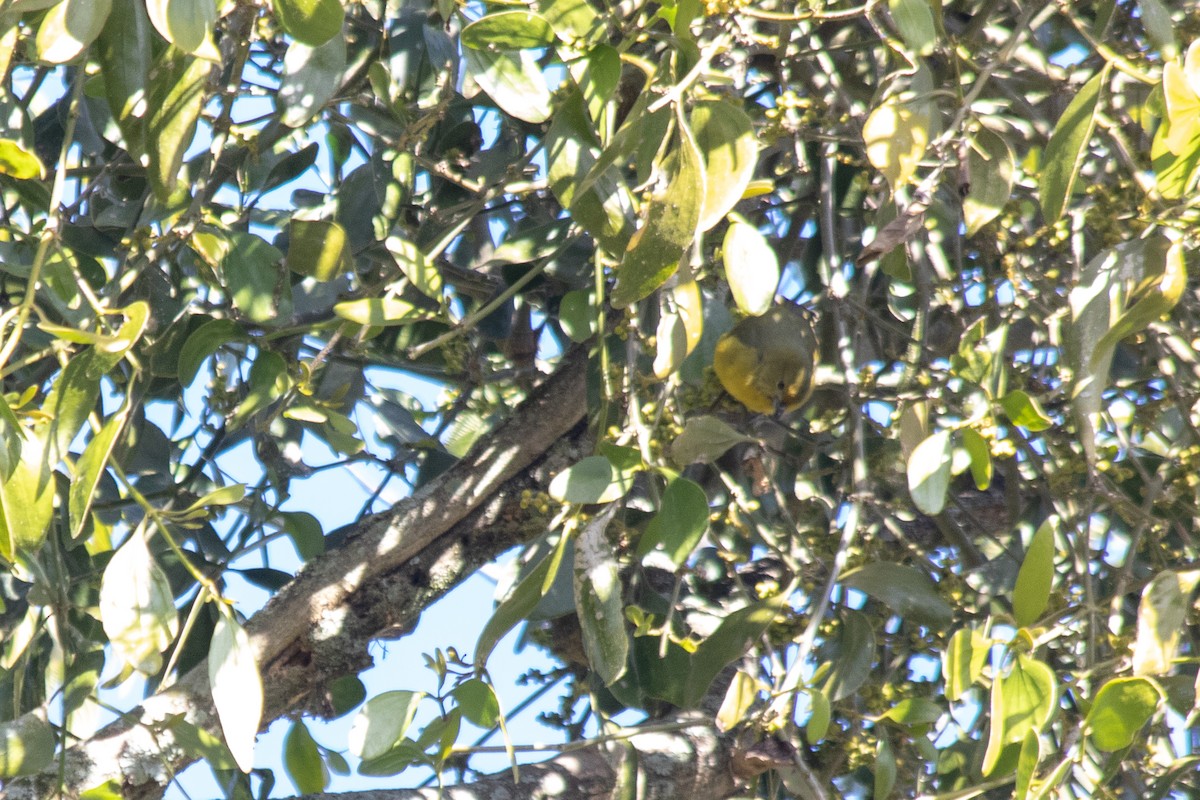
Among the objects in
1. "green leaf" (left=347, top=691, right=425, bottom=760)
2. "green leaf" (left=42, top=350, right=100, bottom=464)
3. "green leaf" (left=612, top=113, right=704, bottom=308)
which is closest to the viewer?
"green leaf" (left=612, top=113, right=704, bottom=308)

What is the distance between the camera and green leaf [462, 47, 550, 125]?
0.66 meters

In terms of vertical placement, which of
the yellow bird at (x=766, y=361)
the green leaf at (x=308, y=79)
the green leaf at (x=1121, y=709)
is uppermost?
the green leaf at (x=308, y=79)

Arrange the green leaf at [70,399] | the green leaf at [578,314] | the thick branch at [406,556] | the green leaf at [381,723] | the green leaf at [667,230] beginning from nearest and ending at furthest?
the green leaf at [667,230], the green leaf at [70,399], the green leaf at [381,723], the green leaf at [578,314], the thick branch at [406,556]

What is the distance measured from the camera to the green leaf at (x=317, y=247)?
2.60ft

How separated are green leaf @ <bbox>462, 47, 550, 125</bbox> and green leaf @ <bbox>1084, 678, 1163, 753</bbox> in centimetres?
41

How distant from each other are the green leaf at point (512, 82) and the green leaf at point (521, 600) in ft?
0.74

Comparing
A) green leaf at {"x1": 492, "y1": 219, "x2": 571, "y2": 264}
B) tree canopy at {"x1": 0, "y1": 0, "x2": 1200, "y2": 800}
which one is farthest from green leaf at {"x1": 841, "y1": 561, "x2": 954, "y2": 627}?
green leaf at {"x1": 492, "y1": 219, "x2": 571, "y2": 264}

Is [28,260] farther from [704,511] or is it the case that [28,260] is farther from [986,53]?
[986,53]

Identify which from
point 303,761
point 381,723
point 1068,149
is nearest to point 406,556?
point 303,761

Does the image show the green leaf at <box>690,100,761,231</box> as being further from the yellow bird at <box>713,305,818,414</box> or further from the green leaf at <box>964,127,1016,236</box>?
the yellow bird at <box>713,305,818,414</box>

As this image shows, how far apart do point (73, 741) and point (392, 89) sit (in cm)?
57

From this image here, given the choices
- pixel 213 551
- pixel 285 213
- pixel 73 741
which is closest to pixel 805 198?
pixel 285 213

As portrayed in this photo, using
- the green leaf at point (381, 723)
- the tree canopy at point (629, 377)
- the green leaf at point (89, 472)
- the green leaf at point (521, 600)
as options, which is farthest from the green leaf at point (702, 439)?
the green leaf at point (89, 472)

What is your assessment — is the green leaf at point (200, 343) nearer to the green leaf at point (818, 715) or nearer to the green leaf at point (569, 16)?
the green leaf at point (569, 16)
